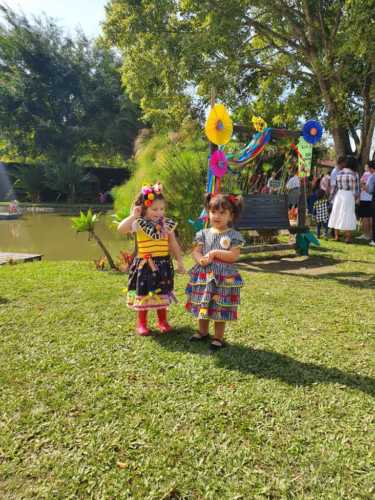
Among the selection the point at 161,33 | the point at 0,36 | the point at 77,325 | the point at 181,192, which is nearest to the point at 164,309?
the point at 77,325

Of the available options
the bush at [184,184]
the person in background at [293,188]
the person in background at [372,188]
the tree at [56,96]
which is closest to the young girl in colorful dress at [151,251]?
the bush at [184,184]

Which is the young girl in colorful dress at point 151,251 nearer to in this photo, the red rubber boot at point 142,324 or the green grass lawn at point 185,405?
the red rubber boot at point 142,324

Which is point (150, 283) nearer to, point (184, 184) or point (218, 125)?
point (218, 125)

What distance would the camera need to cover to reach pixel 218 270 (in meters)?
3.08

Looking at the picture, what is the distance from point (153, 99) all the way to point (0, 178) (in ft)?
57.1

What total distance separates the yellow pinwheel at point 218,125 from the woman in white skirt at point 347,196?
3853 millimetres

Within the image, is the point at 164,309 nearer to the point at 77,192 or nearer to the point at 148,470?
the point at 148,470

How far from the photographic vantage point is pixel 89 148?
29.6 m

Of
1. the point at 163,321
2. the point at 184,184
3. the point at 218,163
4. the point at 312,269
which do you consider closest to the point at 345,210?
the point at 312,269

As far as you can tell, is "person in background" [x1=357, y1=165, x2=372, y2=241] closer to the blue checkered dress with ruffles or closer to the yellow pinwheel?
the yellow pinwheel

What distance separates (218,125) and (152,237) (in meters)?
2.98

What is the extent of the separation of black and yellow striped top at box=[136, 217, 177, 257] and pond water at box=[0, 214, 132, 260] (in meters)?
5.78

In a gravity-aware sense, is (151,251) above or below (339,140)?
below

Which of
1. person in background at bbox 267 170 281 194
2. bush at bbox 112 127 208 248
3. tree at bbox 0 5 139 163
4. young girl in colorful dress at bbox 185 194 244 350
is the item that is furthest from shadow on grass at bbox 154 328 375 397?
tree at bbox 0 5 139 163
